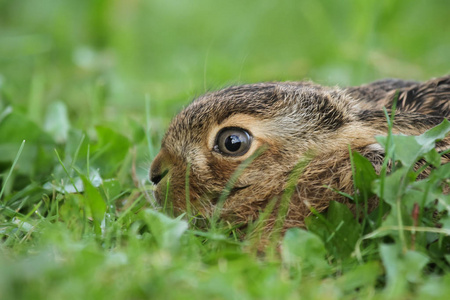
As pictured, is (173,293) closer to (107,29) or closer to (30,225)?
(30,225)

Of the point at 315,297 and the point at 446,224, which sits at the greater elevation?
the point at 446,224

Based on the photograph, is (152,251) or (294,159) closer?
(152,251)

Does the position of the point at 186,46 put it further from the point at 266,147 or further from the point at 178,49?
the point at 266,147

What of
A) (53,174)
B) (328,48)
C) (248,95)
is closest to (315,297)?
(248,95)

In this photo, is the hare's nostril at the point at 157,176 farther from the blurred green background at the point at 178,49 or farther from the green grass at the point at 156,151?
the blurred green background at the point at 178,49

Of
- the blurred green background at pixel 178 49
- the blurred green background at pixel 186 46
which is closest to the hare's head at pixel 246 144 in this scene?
the blurred green background at pixel 178 49

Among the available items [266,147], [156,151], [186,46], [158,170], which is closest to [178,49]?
[186,46]
